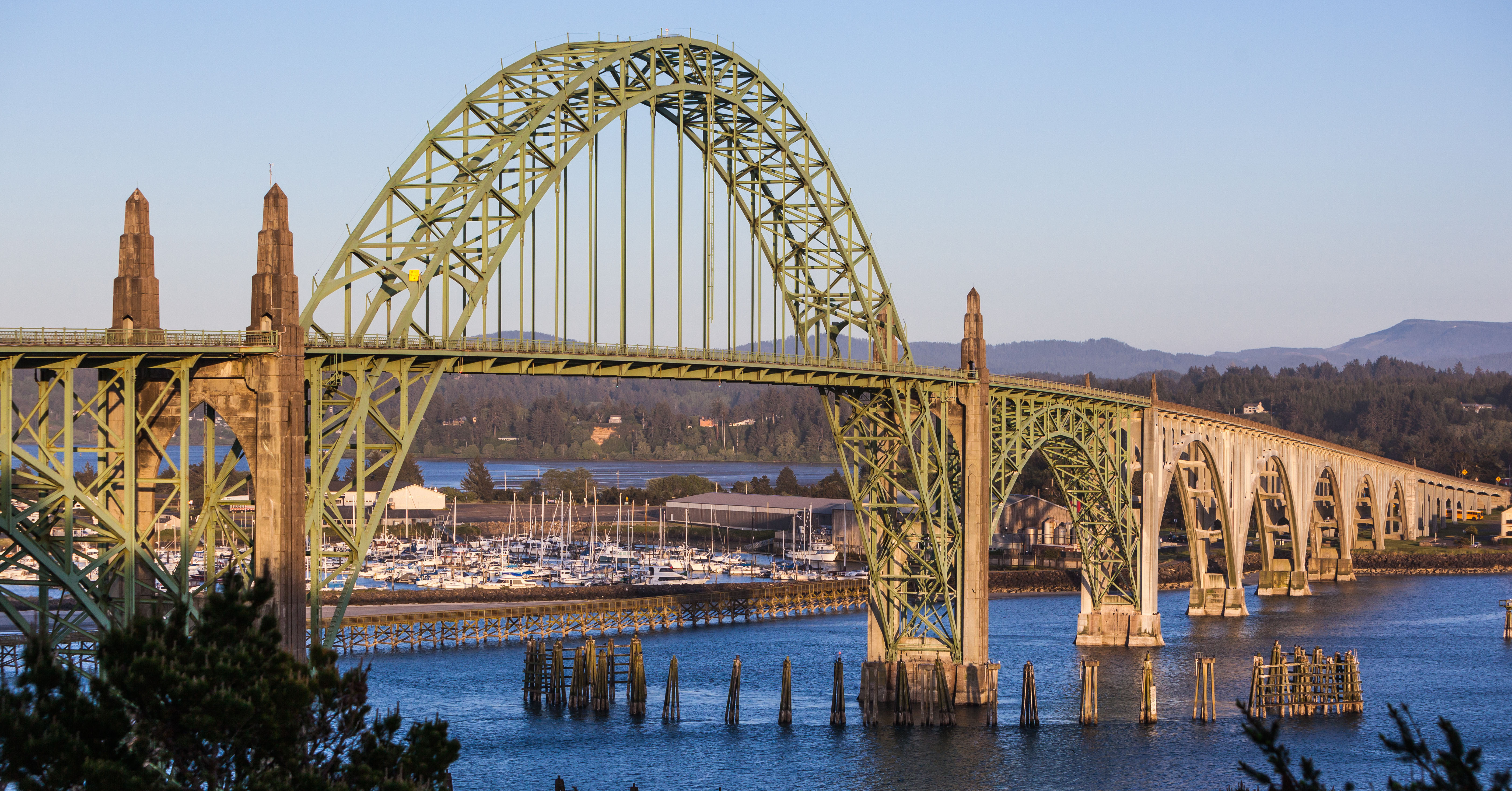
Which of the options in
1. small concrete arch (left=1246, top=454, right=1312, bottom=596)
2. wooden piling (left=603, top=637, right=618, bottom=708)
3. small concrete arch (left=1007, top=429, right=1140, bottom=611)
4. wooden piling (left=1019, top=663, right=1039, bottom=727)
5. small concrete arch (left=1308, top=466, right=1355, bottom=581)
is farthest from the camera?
small concrete arch (left=1308, top=466, right=1355, bottom=581)

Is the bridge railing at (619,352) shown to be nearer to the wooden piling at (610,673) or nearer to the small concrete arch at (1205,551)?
the wooden piling at (610,673)

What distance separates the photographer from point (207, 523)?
128 feet

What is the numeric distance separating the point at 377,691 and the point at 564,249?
25.6 meters

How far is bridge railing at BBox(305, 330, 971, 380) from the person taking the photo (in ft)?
142

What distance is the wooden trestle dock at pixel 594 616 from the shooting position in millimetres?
83688

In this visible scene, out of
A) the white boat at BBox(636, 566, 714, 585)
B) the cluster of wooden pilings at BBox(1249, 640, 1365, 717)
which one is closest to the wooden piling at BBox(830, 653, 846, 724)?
the cluster of wooden pilings at BBox(1249, 640, 1365, 717)

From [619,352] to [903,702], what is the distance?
64.9 feet

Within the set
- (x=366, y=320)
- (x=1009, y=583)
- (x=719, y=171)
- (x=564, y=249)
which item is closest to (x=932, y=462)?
(x=719, y=171)

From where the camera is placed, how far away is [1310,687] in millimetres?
66812

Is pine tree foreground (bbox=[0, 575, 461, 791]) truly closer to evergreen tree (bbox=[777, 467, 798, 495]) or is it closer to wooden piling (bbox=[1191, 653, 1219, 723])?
wooden piling (bbox=[1191, 653, 1219, 723])

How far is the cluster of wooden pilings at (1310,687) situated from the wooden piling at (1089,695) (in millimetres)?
7581

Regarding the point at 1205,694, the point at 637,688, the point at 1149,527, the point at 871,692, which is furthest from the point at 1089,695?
the point at 1149,527

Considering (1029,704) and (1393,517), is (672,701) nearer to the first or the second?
(1029,704)

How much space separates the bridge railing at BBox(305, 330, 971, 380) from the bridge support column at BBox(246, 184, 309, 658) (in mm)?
1630
